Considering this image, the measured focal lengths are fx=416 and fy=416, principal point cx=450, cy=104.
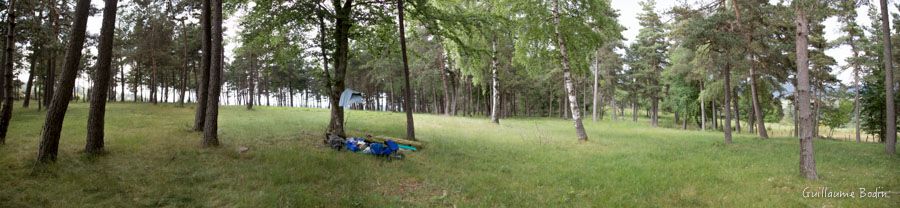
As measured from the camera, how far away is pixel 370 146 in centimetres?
1135

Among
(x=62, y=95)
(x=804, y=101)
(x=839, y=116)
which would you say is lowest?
(x=839, y=116)

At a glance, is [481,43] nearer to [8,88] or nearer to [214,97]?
[214,97]

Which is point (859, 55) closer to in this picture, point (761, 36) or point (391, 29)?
point (761, 36)

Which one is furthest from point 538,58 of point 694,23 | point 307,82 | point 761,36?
point 307,82

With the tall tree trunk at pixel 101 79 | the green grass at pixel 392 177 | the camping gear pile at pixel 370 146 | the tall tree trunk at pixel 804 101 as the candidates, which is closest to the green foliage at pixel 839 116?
the green grass at pixel 392 177

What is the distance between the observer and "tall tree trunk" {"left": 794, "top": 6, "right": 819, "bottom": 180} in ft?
30.1

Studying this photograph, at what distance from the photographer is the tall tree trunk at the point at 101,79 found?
30.6 ft

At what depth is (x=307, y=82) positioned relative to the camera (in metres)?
66.8

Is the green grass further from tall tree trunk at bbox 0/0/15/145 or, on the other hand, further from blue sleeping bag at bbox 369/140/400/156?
tall tree trunk at bbox 0/0/15/145

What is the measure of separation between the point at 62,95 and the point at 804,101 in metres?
15.7

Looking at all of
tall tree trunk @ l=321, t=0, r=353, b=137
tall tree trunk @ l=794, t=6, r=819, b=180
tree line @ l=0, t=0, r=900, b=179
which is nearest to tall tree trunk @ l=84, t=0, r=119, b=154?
tree line @ l=0, t=0, r=900, b=179

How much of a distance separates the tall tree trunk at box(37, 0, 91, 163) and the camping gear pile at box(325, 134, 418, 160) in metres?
5.84

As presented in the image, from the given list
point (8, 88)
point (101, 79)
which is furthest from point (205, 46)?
point (8, 88)

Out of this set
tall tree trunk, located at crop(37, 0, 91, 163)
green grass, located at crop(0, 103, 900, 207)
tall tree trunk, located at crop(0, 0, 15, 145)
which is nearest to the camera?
green grass, located at crop(0, 103, 900, 207)
